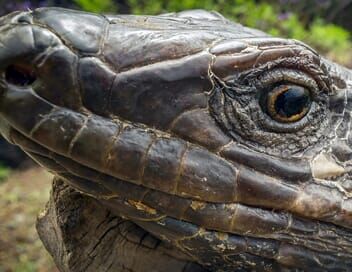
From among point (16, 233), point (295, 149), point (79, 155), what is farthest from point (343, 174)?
point (16, 233)

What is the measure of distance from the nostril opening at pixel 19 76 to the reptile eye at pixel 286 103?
67cm

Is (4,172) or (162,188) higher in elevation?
(162,188)

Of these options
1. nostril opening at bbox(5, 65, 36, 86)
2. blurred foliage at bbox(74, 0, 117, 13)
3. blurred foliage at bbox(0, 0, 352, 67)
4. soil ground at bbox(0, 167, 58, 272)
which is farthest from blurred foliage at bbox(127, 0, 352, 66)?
nostril opening at bbox(5, 65, 36, 86)

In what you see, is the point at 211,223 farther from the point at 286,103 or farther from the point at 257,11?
the point at 257,11

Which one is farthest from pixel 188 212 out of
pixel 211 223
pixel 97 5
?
pixel 97 5

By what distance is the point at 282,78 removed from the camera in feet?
6.64

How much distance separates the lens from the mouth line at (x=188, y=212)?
6.14ft

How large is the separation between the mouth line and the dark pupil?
29 centimetres

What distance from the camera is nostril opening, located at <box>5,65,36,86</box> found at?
1.80 metres

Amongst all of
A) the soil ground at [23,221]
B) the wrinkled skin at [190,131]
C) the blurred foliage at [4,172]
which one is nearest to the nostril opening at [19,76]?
the wrinkled skin at [190,131]

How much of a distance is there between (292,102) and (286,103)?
2cm

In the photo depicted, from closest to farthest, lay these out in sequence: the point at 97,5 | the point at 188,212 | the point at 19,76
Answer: the point at 19,76 → the point at 188,212 → the point at 97,5

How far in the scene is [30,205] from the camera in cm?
740

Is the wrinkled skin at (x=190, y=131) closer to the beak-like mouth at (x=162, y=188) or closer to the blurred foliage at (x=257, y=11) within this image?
the beak-like mouth at (x=162, y=188)
